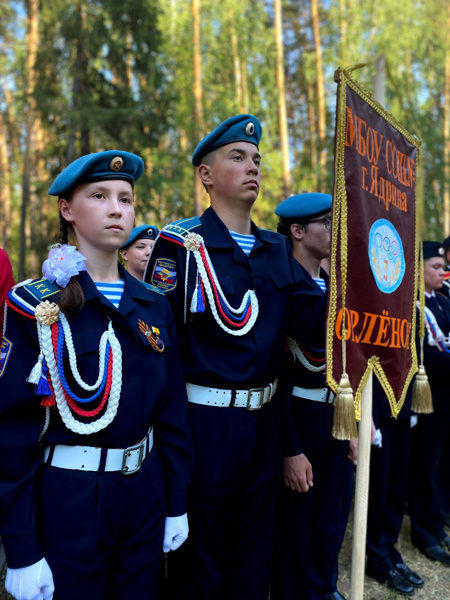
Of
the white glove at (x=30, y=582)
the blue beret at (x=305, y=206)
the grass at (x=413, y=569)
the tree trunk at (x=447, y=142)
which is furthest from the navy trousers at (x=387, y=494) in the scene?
the tree trunk at (x=447, y=142)

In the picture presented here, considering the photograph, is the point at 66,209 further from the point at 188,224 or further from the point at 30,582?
the point at 30,582

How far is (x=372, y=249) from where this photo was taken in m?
2.27

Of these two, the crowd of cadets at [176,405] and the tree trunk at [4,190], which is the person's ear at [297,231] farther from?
the tree trunk at [4,190]

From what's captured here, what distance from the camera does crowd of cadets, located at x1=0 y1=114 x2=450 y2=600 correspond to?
166 centimetres

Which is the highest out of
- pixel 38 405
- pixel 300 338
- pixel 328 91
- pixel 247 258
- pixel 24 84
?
pixel 328 91

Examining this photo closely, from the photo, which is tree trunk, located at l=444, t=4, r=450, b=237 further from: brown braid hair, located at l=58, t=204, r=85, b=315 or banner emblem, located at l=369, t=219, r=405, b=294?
brown braid hair, located at l=58, t=204, r=85, b=315

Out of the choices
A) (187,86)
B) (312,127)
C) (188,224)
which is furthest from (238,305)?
(312,127)

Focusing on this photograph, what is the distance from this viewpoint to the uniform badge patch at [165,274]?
88.0 inches

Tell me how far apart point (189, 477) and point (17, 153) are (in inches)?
807

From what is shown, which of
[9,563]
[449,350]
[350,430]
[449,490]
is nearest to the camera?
[9,563]

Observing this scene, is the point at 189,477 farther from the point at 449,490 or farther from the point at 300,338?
the point at 449,490

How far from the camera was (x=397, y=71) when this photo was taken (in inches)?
701

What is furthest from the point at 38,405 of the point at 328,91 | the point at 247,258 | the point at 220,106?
the point at 328,91

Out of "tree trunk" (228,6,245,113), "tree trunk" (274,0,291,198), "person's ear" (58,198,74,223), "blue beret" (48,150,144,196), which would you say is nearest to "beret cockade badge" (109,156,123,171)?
"blue beret" (48,150,144,196)
